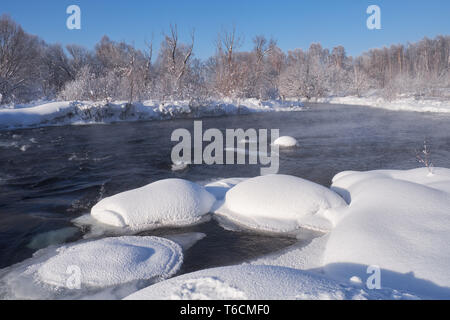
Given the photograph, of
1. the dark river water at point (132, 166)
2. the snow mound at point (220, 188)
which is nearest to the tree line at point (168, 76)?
the dark river water at point (132, 166)

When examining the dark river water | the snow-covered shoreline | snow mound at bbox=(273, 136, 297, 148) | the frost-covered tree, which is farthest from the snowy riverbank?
the frost-covered tree

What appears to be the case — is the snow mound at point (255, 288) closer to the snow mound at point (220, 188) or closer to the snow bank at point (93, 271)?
the snow bank at point (93, 271)

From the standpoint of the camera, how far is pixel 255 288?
182cm

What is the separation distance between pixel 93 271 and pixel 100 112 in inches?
648

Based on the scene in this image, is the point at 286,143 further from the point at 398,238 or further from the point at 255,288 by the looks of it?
the point at 255,288

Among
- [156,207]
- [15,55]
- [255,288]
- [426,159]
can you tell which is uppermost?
[15,55]

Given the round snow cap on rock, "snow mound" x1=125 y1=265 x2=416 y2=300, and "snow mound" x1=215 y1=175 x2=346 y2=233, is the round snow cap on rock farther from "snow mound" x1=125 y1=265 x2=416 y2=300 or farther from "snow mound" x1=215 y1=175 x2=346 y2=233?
"snow mound" x1=215 y1=175 x2=346 y2=233

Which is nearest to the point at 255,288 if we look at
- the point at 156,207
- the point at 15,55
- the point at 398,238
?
the point at 398,238

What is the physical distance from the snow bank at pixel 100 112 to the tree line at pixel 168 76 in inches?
35.4

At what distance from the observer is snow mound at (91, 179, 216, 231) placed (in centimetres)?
422

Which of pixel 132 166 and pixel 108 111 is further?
pixel 108 111

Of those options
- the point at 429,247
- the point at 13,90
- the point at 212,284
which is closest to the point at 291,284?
the point at 212,284

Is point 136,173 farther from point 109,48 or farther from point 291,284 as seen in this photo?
point 109,48

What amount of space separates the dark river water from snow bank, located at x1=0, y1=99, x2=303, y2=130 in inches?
60.7
